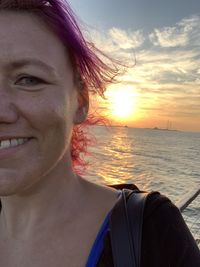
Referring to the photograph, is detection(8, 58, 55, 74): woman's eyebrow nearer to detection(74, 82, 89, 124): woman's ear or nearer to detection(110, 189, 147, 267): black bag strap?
detection(74, 82, 89, 124): woman's ear

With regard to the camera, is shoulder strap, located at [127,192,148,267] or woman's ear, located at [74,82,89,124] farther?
woman's ear, located at [74,82,89,124]

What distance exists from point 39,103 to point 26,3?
47cm

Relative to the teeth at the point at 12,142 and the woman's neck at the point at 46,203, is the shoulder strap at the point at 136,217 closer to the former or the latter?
the woman's neck at the point at 46,203

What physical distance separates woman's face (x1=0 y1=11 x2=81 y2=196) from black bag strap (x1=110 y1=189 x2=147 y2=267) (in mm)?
381

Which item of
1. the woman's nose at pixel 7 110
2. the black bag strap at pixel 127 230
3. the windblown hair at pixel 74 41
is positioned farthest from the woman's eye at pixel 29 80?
the black bag strap at pixel 127 230

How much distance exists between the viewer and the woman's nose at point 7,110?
1.45 metres

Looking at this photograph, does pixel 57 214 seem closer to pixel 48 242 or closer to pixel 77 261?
pixel 48 242

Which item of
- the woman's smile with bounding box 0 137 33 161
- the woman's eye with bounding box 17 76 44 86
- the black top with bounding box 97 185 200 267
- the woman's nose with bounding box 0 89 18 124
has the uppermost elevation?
the woman's eye with bounding box 17 76 44 86

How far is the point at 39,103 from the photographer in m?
1.53

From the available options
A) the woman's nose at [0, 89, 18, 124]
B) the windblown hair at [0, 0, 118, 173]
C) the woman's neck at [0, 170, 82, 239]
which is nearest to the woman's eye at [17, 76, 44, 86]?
the woman's nose at [0, 89, 18, 124]

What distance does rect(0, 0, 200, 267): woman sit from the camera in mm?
1478

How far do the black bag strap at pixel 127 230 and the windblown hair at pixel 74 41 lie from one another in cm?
66

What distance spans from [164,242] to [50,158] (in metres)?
0.60

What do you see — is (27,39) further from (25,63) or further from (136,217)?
(136,217)
